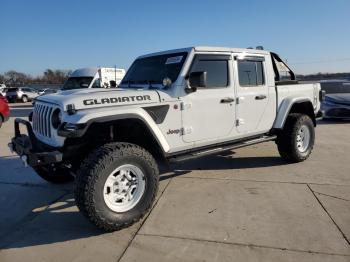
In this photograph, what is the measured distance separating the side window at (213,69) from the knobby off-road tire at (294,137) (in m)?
1.79

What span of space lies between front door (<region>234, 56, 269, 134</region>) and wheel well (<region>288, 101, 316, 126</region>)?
3.56 ft

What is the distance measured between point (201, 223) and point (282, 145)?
300cm

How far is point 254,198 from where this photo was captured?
4.61m

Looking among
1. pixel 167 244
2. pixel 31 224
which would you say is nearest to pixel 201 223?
pixel 167 244

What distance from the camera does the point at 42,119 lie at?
4250 millimetres

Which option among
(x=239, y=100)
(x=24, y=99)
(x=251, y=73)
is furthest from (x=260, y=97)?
(x=24, y=99)

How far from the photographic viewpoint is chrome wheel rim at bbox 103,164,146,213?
380cm

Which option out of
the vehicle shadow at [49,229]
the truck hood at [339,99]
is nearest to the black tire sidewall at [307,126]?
the vehicle shadow at [49,229]

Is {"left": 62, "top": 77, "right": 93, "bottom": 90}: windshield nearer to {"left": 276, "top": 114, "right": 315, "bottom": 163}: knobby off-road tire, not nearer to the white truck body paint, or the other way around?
the white truck body paint

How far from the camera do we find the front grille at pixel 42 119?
406 centimetres

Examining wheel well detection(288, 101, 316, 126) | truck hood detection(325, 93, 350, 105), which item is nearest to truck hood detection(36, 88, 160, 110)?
wheel well detection(288, 101, 316, 126)

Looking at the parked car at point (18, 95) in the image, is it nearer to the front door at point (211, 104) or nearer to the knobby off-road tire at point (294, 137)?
the knobby off-road tire at point (294, 137)

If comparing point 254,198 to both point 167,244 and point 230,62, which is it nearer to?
point 167,244

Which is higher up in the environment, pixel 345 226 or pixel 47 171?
pixel 47 171
